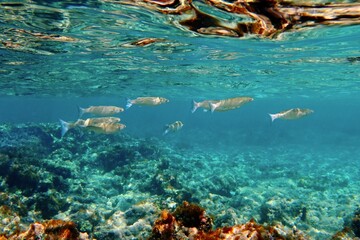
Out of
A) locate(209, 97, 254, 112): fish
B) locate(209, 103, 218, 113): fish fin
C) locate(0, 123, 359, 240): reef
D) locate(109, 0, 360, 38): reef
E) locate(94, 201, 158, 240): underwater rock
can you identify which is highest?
locate(109, 0, 360, 38): reef

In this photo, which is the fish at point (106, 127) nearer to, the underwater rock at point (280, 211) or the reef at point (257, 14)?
the reef at point (257, 14)

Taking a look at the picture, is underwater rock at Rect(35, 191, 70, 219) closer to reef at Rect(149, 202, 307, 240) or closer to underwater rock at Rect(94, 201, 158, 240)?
underwater rock at Rect(94, 201, 158, 240)

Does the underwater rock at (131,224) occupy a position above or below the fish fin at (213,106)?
below

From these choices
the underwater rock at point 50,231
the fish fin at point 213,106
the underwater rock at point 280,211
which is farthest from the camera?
the underwater rock at point 280,211

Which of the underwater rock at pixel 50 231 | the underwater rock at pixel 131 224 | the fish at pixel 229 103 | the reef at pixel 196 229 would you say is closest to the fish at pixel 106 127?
the underwater rock at pixel 131 224

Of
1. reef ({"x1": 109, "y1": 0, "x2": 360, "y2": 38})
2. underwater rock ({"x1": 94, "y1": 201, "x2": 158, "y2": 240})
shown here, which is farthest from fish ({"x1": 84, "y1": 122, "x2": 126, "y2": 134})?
reef ({"x1": 109, "y1": 0, "x2": 360, "y2": 38})

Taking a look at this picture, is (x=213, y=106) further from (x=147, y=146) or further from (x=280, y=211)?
(x=147, y=146)

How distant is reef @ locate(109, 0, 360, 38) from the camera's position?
31.0 ft

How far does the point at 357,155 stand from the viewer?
40.8 meters

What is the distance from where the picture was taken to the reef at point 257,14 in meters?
9.44

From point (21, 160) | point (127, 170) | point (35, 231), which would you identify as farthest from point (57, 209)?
point (35, 231)

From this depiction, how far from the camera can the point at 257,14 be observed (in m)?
10.4

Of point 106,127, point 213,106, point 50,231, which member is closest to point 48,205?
point 106,127

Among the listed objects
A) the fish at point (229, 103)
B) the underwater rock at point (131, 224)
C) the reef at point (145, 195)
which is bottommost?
the reef at point (145, 195)
